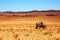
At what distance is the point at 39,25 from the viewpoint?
33094 mm

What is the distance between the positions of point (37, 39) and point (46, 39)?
0.90 metres

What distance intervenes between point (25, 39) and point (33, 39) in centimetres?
82

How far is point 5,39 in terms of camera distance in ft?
63.3

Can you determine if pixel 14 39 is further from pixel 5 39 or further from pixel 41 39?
pixel 41 39

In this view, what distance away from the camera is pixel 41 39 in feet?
63.8

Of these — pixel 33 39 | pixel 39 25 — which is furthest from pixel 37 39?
pixel 39 25

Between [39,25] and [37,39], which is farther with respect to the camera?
[39,25]

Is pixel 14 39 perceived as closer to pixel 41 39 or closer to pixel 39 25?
pixel 41 39

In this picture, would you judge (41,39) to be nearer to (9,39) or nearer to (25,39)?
(25,39)

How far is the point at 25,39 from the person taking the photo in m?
19.6

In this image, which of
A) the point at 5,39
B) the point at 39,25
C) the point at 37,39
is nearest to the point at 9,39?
the point at 5,39

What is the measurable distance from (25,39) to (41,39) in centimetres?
161

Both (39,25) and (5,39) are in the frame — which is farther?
(39,25)

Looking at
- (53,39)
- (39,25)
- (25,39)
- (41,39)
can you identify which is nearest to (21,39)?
(25,39)
